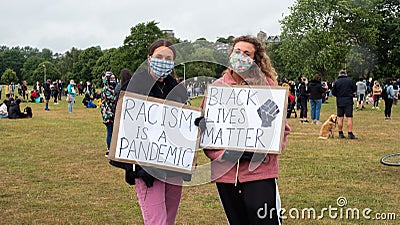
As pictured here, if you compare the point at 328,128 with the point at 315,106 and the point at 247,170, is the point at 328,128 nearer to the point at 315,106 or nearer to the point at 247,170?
the point at 315,106

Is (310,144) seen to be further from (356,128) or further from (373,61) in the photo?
(373,61)

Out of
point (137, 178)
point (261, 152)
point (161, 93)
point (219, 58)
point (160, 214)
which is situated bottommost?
point (160, 214)

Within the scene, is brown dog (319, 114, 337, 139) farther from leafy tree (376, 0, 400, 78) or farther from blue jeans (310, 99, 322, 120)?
leafy tree (376, 0, 400, 78)

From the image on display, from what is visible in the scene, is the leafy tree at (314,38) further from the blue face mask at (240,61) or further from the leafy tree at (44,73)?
the leafy tree at (44,73)

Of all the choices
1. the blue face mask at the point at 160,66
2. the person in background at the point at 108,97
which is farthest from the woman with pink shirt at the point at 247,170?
the person in background at the point at 108,97

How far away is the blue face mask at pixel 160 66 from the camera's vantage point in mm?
3855

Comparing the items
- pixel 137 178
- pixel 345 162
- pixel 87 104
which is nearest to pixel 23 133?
pixel 345 162

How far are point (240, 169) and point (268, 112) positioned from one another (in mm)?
465

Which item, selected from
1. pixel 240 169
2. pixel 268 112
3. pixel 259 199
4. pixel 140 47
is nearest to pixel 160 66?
pixel 268 112

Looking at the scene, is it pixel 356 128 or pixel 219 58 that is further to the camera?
pixel 356 128

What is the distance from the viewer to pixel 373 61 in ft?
196

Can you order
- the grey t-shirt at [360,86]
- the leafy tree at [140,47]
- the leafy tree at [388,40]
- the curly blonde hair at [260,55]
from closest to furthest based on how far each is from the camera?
1. the curly blonde hair at [260,55]
2. the leafy tree at [140,47]
3. the grey t-shirt at [360,86]
4. the leafy tree at [388,40]

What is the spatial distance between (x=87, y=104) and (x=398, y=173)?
25.2 m

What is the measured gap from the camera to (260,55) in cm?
371
